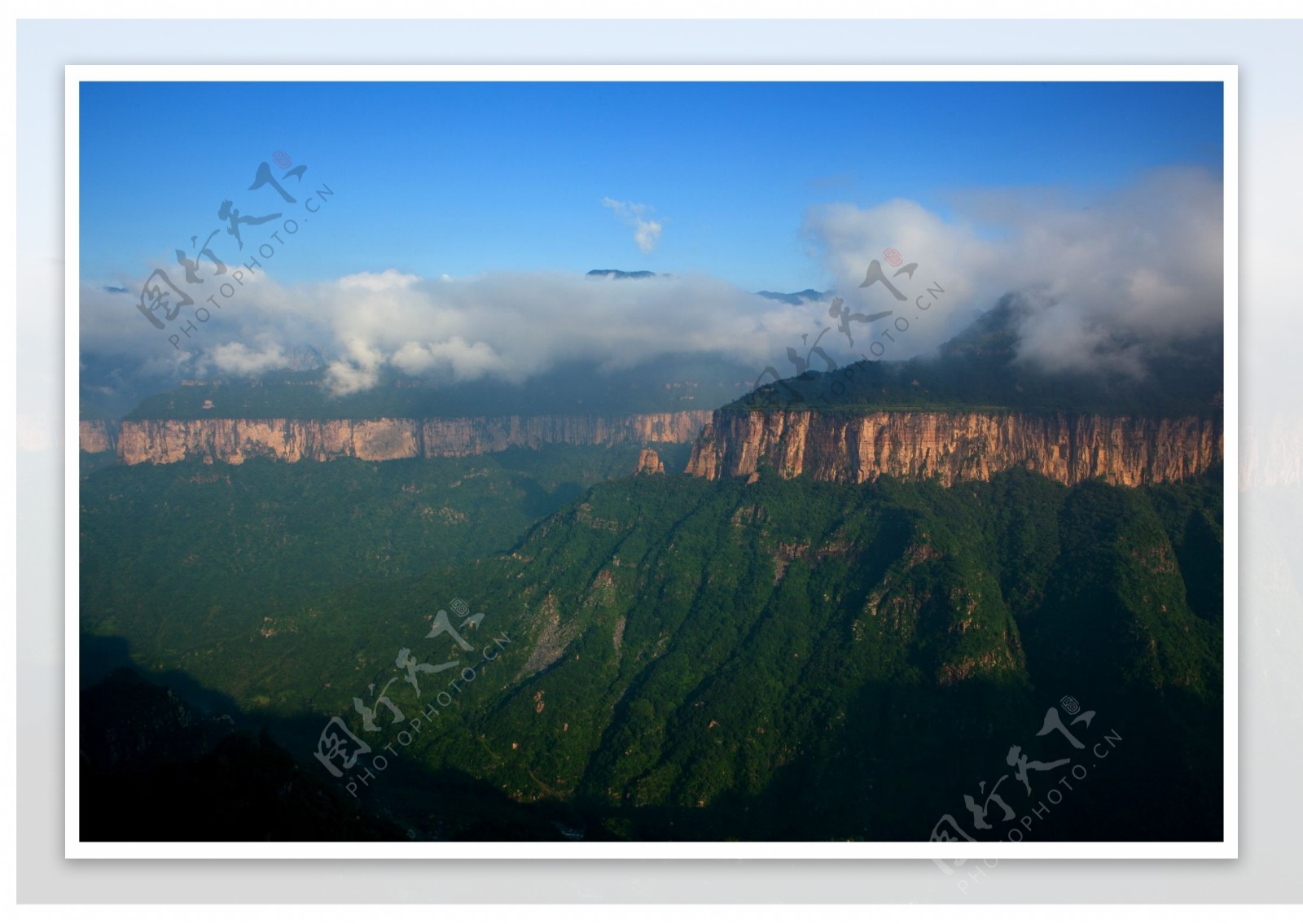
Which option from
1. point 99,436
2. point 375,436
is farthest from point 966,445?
point 99,436

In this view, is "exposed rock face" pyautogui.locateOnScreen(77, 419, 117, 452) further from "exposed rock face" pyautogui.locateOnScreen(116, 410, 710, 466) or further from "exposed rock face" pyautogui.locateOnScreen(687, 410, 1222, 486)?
"exposed rock face" pyautogui.locateOnScreen(687, 410, 1222, 486)

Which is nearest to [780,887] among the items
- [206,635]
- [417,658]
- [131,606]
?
[417,658]

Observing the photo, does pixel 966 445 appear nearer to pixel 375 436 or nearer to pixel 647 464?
pixel 647 464

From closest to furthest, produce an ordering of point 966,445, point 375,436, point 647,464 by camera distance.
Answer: point 966,445 → point 647,464 → point 375,436

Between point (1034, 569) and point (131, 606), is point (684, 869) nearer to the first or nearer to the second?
point (1034, 569)

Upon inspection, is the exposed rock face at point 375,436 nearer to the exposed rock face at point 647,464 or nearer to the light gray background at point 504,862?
the exposed rock face at point 647,464

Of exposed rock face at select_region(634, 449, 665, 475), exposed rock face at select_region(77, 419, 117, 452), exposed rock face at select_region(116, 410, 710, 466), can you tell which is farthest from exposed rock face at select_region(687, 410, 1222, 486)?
exposed rock face at select_region(77, 419, 117, 452)
